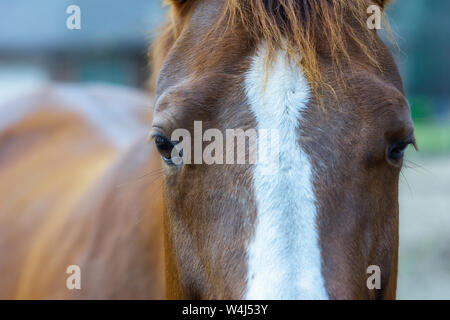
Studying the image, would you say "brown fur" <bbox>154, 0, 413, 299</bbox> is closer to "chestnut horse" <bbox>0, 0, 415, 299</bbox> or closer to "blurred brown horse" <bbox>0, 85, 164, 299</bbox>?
"chestnut horse" <bbox>0, 0, 415, 299</bbox>

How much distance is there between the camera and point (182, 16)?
2.06 metres

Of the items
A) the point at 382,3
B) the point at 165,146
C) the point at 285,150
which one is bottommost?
the point at 285,150

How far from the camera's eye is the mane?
1.63 meters

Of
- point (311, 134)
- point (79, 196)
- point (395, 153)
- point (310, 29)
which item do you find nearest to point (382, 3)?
point (310, 29)

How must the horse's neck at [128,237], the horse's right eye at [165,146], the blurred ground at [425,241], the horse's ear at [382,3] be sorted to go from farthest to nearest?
the blurred ground at [425,241] < the horse's neck at [128,237] < the horse's ear at [382,3] < the horse's right eye at [165,146]

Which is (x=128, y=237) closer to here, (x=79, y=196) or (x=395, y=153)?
(x=79, y=196)

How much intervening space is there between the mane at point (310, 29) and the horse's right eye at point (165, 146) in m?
0.35

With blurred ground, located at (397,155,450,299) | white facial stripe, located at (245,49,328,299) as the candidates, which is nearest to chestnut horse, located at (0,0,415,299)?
white facial stripe, located at (245,49,328,299)

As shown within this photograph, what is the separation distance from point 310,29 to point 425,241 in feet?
19.3

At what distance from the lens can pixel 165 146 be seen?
1.77 m

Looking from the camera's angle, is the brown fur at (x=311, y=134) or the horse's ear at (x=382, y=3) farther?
the horse's ear at (x=382, y=3)

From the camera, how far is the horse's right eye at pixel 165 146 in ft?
5.78

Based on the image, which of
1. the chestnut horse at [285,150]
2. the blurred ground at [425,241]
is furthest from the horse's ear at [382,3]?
the blurred ground at [425,241]

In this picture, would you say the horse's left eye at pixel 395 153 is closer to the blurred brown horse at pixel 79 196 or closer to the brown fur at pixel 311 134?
the brown fur at pixel 311 134
